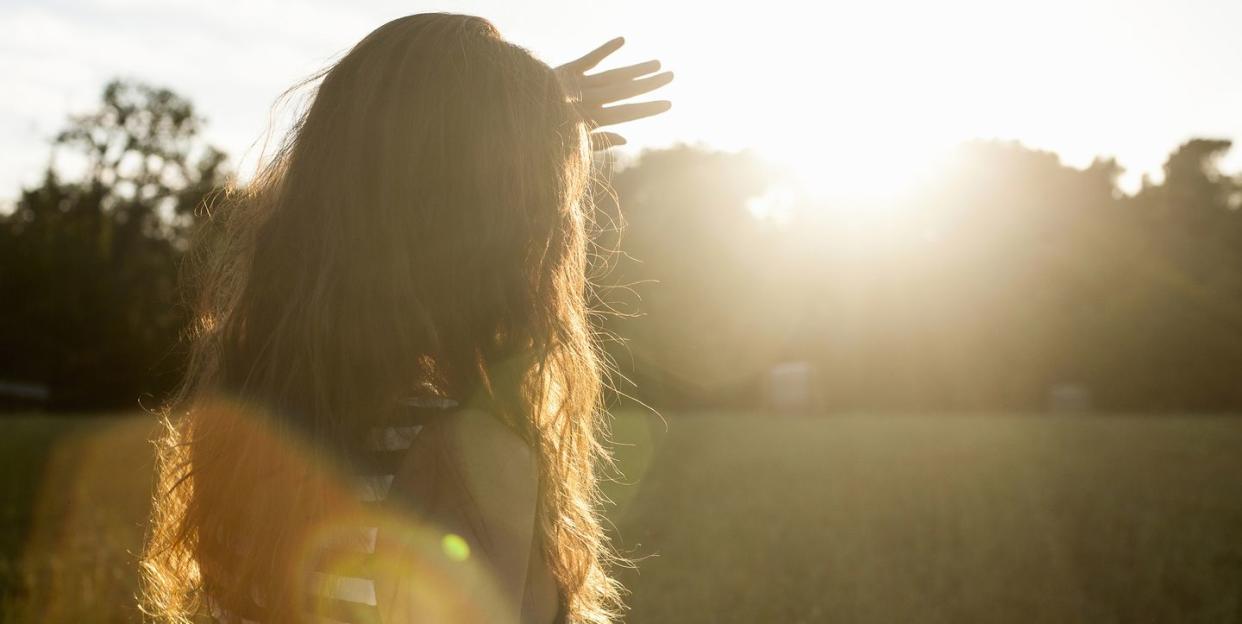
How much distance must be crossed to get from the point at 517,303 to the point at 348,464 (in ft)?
1.20

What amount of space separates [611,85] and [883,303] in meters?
33.9

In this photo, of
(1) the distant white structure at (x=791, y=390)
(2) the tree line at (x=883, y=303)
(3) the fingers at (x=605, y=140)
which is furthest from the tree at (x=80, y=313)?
(3) the fingers at (x=605, y=140)

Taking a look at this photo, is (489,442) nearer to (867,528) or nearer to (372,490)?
(372,490)

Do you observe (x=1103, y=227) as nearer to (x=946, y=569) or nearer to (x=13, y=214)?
(x=946, y=569)

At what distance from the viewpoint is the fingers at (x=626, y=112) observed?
7.19 feet

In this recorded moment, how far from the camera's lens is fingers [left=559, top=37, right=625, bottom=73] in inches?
85.6

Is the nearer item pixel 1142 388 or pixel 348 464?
pixel 348 464

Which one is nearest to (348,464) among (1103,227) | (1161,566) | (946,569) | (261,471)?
(261,471)

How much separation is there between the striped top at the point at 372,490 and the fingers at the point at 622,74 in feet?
3.26

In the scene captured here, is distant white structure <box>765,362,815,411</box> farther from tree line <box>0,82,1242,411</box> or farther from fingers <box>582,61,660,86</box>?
fingers <box>582,61,660,86</box>

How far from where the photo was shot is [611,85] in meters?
2.17

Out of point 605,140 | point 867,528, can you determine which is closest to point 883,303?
point 867,528

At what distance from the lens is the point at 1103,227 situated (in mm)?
37000

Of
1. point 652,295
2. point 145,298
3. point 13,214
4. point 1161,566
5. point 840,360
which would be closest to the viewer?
point 1161,566
